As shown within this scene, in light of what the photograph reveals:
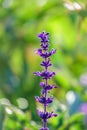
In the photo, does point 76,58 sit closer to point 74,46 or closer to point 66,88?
point 74,46

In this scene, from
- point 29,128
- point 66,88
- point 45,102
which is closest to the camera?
point 45,102

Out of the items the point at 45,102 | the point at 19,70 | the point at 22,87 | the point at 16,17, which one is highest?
the point at 16,17

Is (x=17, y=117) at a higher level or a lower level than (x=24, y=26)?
lower

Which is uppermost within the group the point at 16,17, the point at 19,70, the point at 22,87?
the point at 16,17

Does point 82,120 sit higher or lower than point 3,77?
lower

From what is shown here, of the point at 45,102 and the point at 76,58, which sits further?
the point at 76,58

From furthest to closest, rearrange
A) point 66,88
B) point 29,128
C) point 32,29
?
point 32,29
point 66,88
point 29,128

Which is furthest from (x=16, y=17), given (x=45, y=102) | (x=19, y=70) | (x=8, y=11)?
(x=45, y=102)

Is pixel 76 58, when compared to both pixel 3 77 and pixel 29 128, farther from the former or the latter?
pixel 29 128

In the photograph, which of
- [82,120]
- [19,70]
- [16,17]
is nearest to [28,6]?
[16,17]
